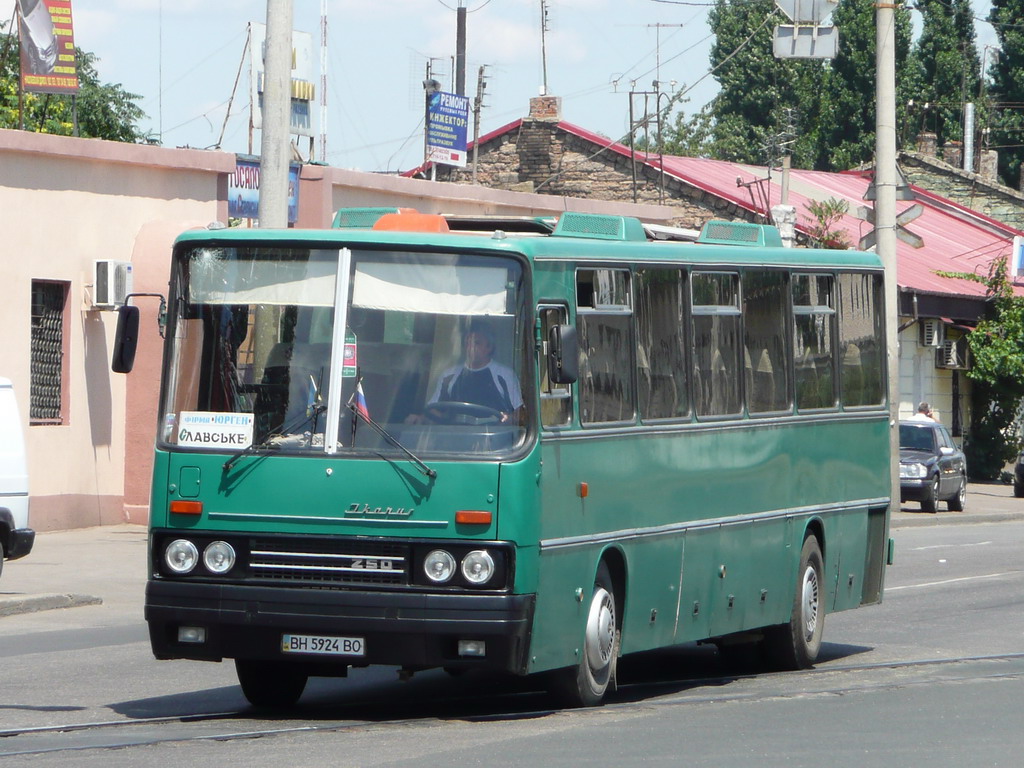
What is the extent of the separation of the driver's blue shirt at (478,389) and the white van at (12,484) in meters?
7.27

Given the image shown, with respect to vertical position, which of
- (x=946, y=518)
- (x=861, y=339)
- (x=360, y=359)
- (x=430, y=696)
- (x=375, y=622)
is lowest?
(x=430, y=696)

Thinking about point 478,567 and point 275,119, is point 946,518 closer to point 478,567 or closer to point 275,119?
point 275,119

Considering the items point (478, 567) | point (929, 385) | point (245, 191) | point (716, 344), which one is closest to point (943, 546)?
point (245, 191)

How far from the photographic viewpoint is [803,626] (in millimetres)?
12914

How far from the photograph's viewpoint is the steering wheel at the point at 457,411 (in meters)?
9.38

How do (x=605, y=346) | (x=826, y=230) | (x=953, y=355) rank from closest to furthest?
(x=605, y=346), (x=826, y=230), (x=953, y=355)

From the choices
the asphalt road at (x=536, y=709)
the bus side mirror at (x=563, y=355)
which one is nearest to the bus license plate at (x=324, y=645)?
the asphalt road at (x=536, y=709)

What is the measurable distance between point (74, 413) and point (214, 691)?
12.0m

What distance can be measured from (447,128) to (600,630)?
40.9m

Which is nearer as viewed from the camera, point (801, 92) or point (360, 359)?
point (360, 359)

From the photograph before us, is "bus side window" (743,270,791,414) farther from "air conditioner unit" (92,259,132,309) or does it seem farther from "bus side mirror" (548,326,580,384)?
"air conditioner unit" (92,259,132,309)

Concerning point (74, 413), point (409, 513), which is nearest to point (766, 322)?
point (409, 513)

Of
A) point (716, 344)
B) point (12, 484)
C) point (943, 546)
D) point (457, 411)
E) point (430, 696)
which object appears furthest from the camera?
point (943, 546)

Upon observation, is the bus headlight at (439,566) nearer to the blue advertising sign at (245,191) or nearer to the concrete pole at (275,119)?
the concrete pole at (275,119)
